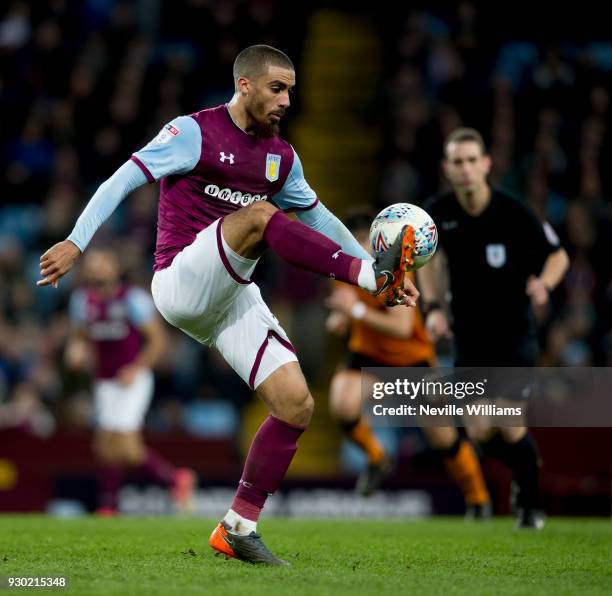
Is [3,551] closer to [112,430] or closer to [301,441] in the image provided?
[112,430]

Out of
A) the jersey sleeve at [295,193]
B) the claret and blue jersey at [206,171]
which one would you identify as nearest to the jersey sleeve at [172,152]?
the claret and blue jersey at [206,171]

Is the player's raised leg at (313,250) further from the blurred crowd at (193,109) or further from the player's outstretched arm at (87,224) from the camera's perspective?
the blurred crowd at (193,109)

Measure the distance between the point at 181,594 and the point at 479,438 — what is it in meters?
3.82

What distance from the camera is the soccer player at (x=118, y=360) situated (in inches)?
449

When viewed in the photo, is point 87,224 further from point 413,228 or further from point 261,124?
point 413,228

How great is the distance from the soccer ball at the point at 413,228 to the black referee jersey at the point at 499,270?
254 centimetres

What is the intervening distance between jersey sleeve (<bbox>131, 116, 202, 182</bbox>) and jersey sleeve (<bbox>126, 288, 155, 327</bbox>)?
Result: 18.9ft

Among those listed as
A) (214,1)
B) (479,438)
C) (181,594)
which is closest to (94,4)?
(214,1)

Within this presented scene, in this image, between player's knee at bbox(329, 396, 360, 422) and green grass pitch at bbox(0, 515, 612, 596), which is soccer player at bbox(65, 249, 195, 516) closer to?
player's knee at bbox(329, 396, 360, 422)

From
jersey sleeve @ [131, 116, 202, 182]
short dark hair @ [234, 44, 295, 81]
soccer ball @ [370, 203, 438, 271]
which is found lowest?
soccer ball @ [370, 203, 438, 271]

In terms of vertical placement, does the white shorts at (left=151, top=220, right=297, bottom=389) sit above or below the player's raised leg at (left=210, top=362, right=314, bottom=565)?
above

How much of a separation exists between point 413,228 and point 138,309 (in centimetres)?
648

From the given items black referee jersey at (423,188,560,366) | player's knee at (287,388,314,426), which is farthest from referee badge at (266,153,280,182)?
black referee jersey at (423,188,560,366)

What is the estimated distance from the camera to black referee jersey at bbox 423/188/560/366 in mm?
8102
